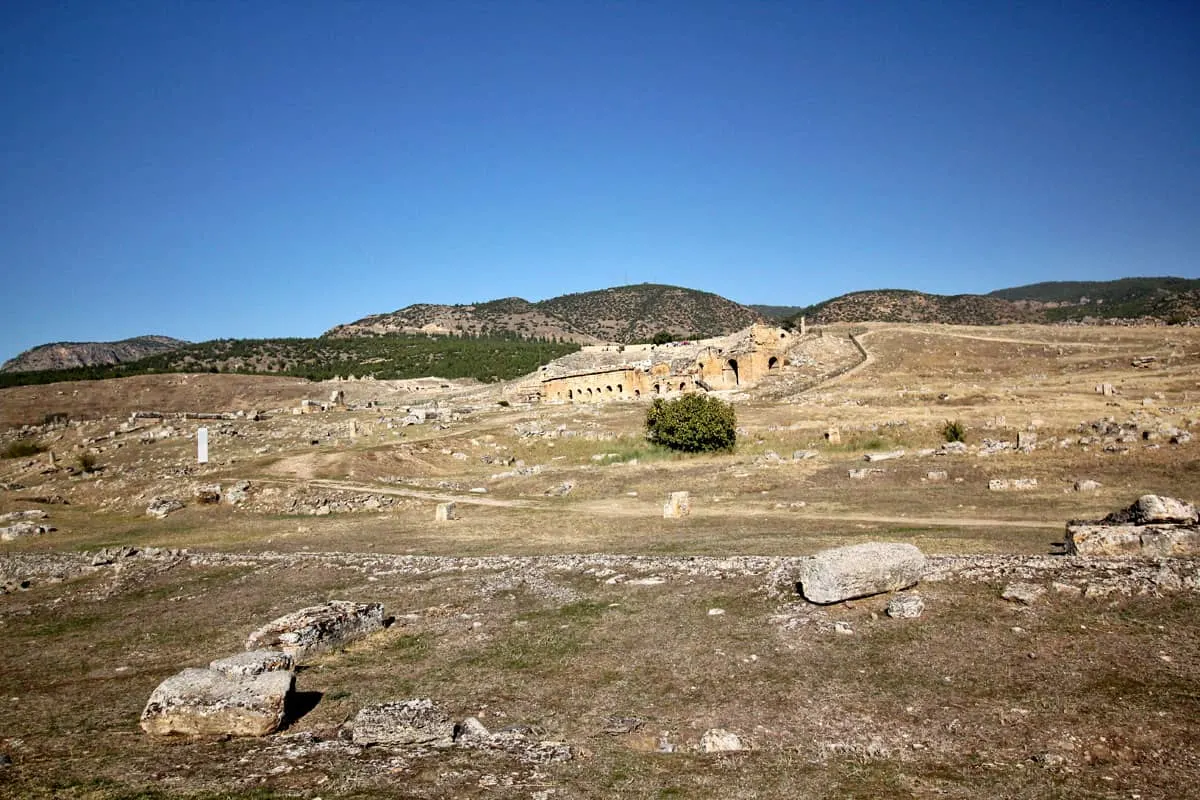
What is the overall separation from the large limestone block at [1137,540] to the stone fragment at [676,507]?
12.4 m

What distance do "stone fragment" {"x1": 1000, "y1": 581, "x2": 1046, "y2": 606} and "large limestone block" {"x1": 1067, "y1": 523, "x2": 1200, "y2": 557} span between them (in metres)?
2.33

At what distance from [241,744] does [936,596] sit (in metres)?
10.1

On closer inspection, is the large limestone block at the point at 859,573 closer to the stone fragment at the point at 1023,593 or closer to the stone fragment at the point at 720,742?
the stone fragment at the point at 1023,593

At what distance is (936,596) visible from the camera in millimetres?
11852

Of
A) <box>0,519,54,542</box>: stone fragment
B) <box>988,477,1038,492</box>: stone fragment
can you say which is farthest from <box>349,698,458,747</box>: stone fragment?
<box>0,519,54,542</box>: stone fragment

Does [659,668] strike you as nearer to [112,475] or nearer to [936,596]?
[936,596]

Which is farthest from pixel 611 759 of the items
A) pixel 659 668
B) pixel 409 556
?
pixel 409 556

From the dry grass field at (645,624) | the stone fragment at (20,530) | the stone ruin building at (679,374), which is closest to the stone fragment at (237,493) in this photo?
the dry grass field at (645,624)

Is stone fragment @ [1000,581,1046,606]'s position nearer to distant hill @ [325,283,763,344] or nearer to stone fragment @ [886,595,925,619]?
stone fragment @ [886,595,925,619]

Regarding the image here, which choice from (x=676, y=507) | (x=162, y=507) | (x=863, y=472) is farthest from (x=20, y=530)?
(x=863, y=472)

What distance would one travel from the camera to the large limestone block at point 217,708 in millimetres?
8484

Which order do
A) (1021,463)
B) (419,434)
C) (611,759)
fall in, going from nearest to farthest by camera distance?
(611,759) → (1021,463) → (419,434)

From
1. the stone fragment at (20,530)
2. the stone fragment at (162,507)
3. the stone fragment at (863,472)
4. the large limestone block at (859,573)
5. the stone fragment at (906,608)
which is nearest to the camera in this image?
the stone fragment at (906,608)

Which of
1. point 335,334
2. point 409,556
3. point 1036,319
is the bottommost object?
point 409,556
